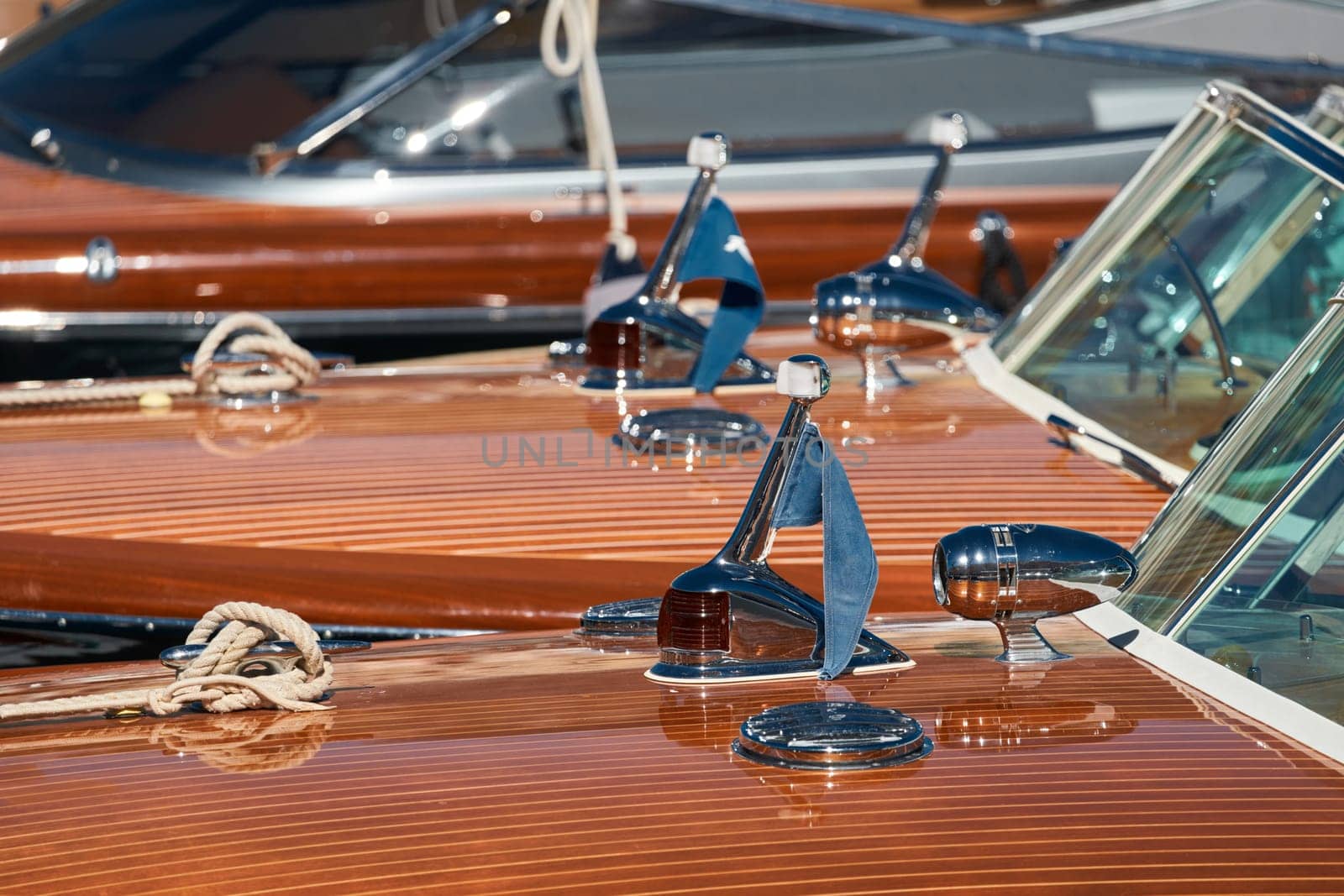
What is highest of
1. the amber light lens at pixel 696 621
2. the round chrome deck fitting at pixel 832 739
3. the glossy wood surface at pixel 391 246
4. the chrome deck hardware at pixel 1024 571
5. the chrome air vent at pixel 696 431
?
the glossy wood surface at pixel 391 246

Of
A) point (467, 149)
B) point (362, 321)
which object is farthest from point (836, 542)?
point (467, 149)

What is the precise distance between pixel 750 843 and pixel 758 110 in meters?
4.02

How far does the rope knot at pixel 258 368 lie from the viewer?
10.1 ft

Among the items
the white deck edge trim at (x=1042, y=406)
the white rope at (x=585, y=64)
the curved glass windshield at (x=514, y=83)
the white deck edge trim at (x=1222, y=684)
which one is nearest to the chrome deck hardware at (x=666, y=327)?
the white deck edge trim at (x=1042, y=406)

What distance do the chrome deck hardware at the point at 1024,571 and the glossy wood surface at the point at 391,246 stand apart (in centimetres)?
279

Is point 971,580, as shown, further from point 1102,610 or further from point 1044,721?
point 1102,610

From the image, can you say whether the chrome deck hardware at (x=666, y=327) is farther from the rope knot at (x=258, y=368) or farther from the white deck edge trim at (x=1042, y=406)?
the rope knot at (x=258, y=368)

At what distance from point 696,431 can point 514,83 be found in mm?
2540

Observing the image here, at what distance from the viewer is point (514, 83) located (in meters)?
4.86

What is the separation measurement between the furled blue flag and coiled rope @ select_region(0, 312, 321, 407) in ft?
5.58

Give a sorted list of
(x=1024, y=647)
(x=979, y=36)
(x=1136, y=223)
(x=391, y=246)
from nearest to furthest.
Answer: (x=1024, y=647) < (x=1136, y=223) < (x=391, y=246) < (x=979, y=36)

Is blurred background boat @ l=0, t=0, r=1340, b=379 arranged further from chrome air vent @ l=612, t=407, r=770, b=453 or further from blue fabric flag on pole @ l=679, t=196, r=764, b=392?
Result: chrome air vent @ l=612, t=407, r=770, b=453

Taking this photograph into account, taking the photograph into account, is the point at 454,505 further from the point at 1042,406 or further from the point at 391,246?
the point at 391,246

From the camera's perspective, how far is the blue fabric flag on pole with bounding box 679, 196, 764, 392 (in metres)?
2.78
